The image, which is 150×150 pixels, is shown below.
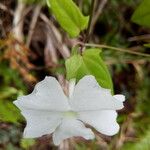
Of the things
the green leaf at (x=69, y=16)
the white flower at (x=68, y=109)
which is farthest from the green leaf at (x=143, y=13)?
the white flower at (x=68, y=109)

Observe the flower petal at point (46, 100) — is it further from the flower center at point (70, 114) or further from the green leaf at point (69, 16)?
the green leaf at point (69, 16)

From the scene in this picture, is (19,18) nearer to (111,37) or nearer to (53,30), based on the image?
(53,30)

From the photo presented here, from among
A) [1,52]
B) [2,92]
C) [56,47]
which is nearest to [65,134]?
[2,92]

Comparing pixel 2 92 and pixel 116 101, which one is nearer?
pixel 116 101

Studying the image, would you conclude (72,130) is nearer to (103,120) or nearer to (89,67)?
(103,120)

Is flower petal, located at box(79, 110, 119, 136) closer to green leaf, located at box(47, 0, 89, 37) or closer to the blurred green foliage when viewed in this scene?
green leaf, located at box(47, 0, 89, 37)

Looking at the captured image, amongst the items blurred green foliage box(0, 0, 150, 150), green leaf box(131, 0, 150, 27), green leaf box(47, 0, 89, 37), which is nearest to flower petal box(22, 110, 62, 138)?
green leaf box(47, 0, 89, 37)

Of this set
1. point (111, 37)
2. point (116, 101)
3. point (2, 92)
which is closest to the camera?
point (116, 101)
